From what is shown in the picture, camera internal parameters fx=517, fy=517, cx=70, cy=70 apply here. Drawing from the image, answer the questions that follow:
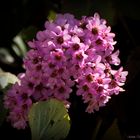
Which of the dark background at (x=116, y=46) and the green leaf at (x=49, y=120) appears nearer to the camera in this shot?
the green leaf at (x=49, y=120)

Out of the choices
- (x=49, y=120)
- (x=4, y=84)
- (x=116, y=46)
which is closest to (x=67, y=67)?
(x=49, y=120)

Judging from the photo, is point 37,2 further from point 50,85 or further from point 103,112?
point 50,85

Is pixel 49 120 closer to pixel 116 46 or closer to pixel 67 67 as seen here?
pixel 67 67

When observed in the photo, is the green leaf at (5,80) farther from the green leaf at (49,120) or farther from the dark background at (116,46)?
the green leaf at (49,120)

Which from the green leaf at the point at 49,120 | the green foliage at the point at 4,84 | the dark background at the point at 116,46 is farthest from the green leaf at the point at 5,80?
the green leaf at the point at 49,120

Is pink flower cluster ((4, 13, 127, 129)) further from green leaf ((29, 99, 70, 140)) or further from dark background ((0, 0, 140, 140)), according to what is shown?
dark background ((0, 0, 140, 140))

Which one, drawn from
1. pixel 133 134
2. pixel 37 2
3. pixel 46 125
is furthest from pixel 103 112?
pixel 37 2
